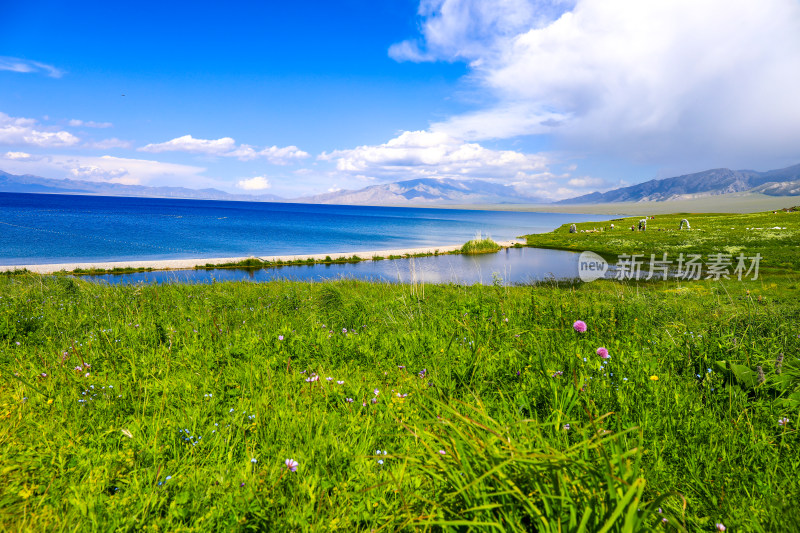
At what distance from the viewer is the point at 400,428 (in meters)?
3.20

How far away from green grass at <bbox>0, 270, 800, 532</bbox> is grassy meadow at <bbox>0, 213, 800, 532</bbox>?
0.07 feet

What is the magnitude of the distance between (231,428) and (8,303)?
741 cm

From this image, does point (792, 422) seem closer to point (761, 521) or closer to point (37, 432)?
point (761, 521)

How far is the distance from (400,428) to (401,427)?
47 millimetres

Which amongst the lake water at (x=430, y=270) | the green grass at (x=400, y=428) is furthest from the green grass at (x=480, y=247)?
the green grass at (x=400, y=428)

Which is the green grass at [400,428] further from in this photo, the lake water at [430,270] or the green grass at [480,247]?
the green grass at [480,247]

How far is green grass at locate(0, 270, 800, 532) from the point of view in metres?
2.00

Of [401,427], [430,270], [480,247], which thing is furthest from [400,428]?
[480,247]

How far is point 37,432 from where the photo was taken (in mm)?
3135

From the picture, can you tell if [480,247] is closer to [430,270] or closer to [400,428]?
[430,270]

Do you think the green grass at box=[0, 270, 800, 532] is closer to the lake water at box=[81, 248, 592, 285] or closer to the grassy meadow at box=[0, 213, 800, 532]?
the grassy meadow at box=[0, 213, 800, 532]

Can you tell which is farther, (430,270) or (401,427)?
(430,270)

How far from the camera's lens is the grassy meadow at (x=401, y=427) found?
6.59 feet

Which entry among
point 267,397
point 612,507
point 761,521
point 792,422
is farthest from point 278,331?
point 792,422
